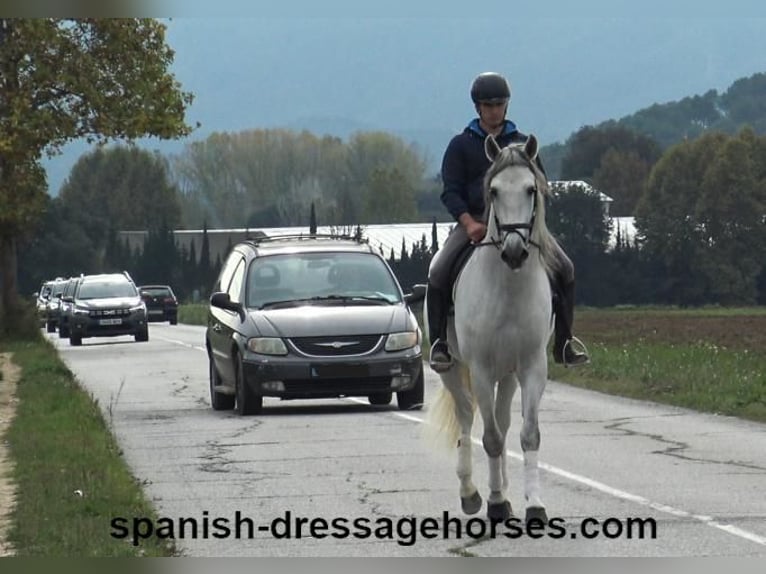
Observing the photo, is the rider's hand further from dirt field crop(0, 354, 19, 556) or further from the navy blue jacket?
dirt field crop(0, 354, 19, 556)

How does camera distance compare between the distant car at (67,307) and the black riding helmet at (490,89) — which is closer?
the black riding helmet at (490,89)

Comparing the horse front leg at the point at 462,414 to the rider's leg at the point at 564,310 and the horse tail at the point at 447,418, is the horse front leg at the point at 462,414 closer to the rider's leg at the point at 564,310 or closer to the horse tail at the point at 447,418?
the horse tail at the point at 447,418

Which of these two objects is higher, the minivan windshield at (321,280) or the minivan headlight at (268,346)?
the minivan windshield at (321,280)

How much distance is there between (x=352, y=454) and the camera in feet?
49.6

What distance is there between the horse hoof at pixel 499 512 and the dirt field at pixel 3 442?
2717 millimetres

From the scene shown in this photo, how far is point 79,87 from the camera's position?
39688 millimetres

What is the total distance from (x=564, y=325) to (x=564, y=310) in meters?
0.13

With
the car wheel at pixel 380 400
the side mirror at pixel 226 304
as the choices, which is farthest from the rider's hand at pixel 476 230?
the car wheel at pixel 380 400

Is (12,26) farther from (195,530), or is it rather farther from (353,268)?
(195,530)

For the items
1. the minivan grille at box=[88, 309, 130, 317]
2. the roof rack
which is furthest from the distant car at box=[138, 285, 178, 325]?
the roof rack

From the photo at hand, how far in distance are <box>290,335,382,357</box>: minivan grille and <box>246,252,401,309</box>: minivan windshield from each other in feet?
2.97

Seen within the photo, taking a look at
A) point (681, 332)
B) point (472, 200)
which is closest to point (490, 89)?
point (472, 200)

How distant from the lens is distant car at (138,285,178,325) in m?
68.5

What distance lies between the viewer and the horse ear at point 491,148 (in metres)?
10.6
